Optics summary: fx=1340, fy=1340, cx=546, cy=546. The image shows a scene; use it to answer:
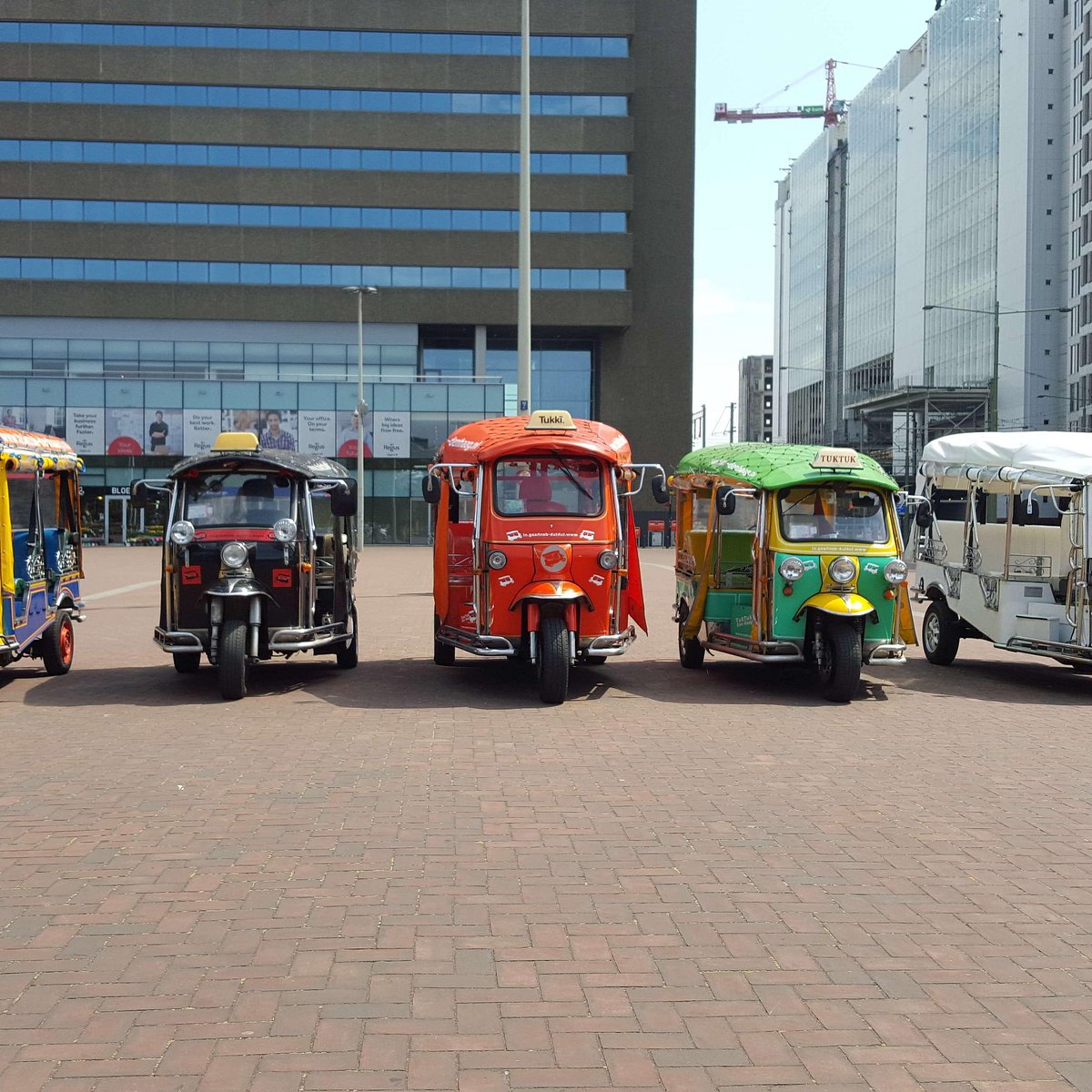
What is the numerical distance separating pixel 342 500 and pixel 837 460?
5.24 meters

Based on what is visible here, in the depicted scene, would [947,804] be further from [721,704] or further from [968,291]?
[968,291]

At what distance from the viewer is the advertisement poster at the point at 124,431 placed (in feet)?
195

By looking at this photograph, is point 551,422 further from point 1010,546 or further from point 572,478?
point 1010,546

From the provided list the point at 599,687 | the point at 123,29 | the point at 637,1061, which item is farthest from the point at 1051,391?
the point at 637,1061

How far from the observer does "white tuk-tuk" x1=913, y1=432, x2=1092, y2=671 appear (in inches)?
558

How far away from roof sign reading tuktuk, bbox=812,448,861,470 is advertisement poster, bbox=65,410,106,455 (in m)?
50.6

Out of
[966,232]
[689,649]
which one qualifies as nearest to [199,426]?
[689,649]

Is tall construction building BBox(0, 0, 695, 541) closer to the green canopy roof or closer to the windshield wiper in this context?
the green canopy roof

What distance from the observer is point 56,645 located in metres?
14.7

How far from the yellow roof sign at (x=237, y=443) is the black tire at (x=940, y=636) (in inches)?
339

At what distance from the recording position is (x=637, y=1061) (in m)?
4.43

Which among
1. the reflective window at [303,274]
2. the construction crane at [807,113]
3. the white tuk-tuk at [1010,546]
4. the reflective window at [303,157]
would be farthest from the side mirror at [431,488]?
the construction crane at [807,113]

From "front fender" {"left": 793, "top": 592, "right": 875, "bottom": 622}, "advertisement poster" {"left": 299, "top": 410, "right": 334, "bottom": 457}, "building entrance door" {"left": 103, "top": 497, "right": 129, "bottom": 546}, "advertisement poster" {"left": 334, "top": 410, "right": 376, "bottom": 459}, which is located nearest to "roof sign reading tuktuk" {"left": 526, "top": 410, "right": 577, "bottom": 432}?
"front fender" {"left": 793, "top": 592, "right": 875, "bottom": 622}

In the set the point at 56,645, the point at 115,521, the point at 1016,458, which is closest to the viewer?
the point at 56,645
